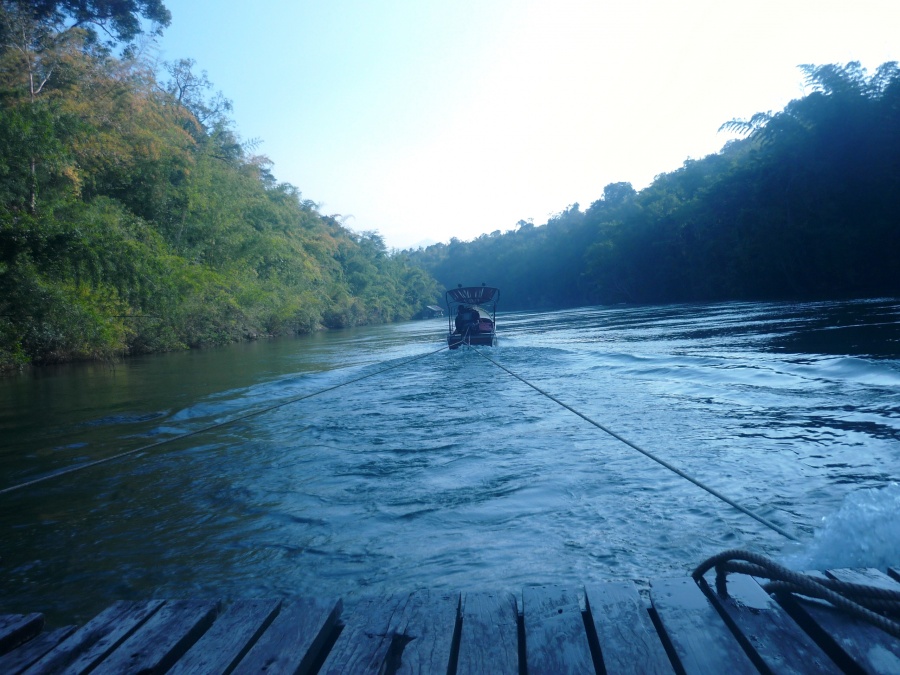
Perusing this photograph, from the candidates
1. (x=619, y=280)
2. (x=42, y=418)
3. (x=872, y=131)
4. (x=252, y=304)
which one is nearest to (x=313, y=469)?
(x=42, y=418)

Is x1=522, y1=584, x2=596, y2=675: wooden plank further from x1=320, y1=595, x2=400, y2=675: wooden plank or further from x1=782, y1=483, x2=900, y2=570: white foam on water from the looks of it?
x1=782, y1=483, x2=900, y2=570: white foam on water

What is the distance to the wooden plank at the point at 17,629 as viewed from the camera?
2.13 metres

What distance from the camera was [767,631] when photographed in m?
1.86

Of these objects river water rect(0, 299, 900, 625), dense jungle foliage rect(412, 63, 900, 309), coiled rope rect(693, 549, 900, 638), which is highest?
dense jungle foliage rect(412, 63, 900, 309)

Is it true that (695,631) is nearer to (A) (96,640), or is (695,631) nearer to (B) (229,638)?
(B) (229,638)

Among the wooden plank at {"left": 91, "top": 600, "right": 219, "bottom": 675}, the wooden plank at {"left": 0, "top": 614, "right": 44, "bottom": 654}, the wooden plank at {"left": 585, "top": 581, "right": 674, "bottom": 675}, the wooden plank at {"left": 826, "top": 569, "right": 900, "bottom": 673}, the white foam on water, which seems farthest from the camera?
the white foam on water

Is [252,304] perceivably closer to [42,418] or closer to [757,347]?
[42,418]

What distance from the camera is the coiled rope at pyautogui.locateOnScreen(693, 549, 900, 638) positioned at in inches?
71.4

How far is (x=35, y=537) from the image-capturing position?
15.2ft

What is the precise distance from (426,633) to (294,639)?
0.43m

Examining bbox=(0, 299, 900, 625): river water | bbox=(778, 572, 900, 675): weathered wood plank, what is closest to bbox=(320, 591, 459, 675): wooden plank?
bbox=(778, 572, 900, 675): weathered wood plank

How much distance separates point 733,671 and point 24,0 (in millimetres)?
25381

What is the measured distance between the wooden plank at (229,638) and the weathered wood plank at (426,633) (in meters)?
0.47

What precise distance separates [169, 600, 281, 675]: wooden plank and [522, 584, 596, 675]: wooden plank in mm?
902
